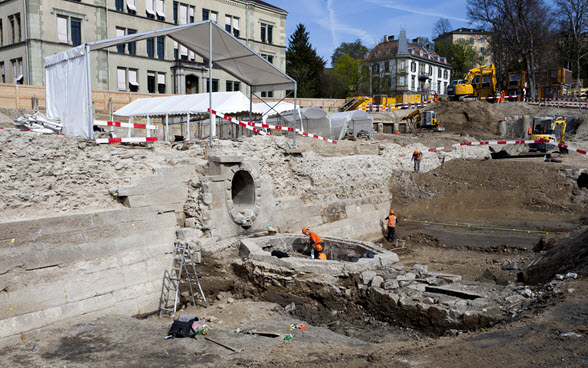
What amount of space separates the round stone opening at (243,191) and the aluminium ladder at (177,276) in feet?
7.62

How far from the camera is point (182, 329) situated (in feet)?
24.5

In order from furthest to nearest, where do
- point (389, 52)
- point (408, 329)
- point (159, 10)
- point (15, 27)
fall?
1. point (389, 52)
2. point (159, 10)
3. point (15, 27)
4. point (408, 329)

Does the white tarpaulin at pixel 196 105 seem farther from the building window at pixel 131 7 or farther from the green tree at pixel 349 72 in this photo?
the green tree at pixel 349 72

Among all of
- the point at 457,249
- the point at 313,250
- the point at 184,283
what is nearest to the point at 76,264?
the point at 184,283

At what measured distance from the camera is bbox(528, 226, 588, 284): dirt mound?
873 centimetres

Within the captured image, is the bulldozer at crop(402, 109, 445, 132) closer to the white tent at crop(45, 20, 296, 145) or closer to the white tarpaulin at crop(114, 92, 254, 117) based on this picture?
the white tarpaulin at crop(114, 92, 254, 117)

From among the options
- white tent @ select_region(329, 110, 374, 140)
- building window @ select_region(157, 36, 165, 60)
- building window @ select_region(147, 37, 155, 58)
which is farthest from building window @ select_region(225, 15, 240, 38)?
white tent @ select_region(329, 110, 374, 140)

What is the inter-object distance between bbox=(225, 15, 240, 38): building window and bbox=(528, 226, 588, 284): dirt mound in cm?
3414

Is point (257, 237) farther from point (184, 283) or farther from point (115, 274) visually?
point (115, 274)

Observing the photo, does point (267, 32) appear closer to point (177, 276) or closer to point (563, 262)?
point (177, 276)

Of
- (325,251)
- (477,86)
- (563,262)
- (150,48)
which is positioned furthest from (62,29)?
(563,262)

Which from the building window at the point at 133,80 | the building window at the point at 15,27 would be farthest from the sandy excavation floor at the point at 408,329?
the building window at the point at 15,27

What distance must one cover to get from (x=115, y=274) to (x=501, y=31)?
39.7 m

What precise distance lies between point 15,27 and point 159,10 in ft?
33.0
